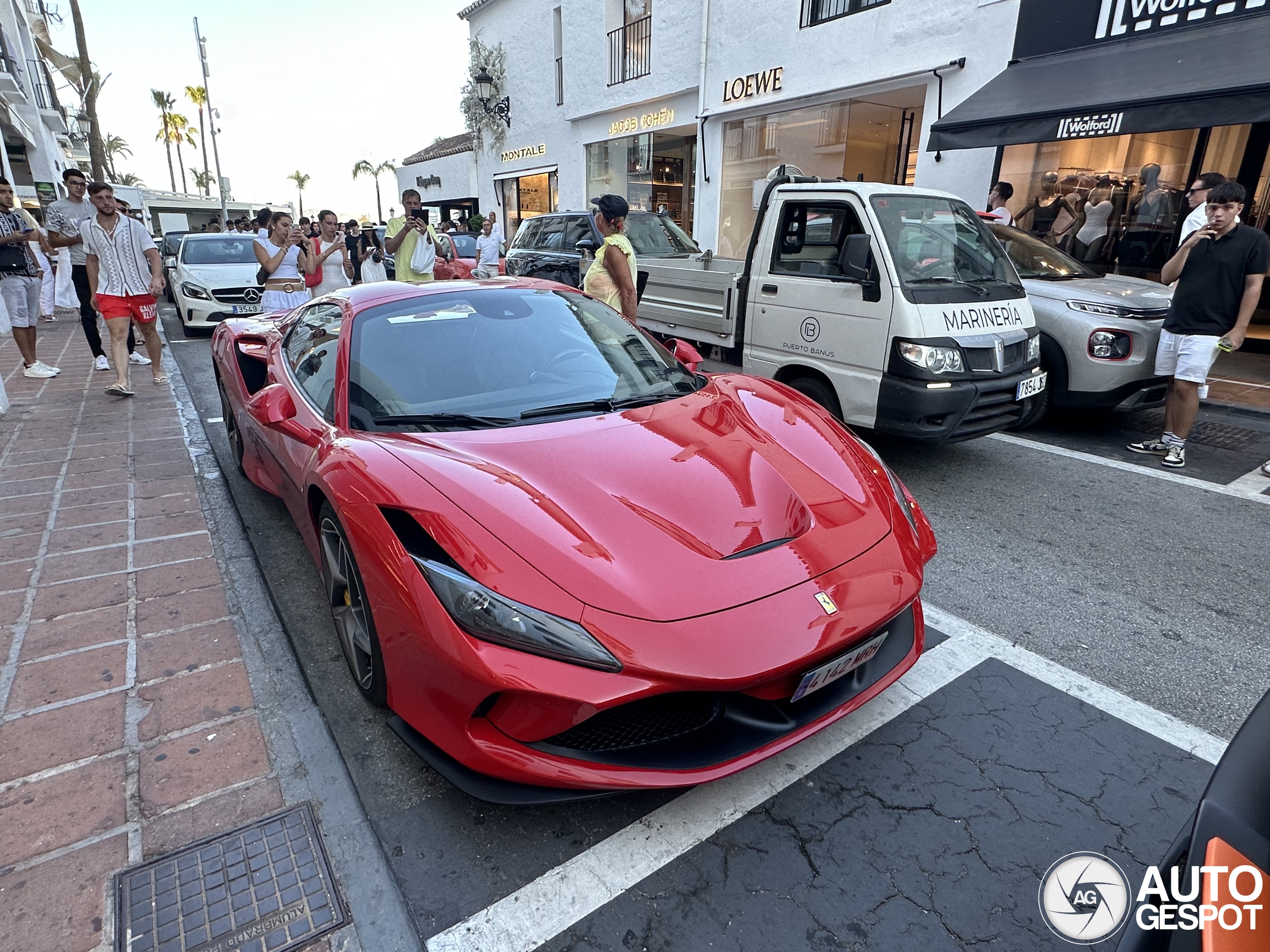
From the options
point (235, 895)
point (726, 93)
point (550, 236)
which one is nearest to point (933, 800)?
point (235, 895)

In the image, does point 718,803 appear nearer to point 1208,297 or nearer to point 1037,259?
point 1208,297

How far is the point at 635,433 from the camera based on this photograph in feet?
8.33

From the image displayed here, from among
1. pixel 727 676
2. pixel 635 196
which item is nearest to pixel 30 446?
pixel 727 676

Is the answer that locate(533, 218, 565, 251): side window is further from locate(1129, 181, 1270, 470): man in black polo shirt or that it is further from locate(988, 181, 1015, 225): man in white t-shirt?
locate(1129, 181, 1270, 470): man in black polo shirt

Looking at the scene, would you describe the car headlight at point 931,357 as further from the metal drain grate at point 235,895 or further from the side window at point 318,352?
the metal drain grate at point 235,895

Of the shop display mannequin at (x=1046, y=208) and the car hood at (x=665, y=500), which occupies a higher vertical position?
the shop display mannequin at (x=1046, y=208)

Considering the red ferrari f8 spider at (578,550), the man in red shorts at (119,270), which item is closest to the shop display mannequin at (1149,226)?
the red ferrari f8 spider at (578,550)

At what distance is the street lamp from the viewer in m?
21.8

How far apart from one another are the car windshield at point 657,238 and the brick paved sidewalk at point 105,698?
245 inches

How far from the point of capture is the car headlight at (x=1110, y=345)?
552cm

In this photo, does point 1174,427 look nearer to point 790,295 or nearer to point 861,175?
point 790,295

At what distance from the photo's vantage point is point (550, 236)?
424 inches

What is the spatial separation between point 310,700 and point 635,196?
17.1 metres

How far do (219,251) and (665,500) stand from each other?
11.4 m
